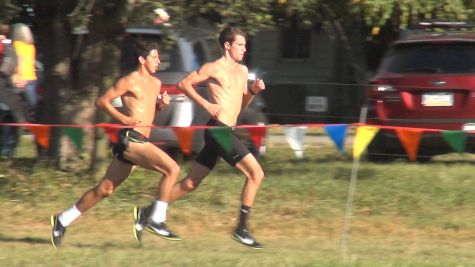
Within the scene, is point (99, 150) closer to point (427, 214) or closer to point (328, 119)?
point (328, 119)

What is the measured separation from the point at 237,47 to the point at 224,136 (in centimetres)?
75

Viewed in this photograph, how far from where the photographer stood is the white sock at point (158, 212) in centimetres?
782

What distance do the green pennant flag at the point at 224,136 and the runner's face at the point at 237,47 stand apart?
24.6 inches

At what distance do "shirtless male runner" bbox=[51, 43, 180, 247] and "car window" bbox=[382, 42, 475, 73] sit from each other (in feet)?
13.3

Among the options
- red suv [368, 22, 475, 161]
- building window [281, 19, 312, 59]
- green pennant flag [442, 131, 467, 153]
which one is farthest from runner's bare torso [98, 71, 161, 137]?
building window [281, 19, 312, 59]

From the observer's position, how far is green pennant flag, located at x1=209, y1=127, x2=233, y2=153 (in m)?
7.73

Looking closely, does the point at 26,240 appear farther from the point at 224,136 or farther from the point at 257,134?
the point at 257,134

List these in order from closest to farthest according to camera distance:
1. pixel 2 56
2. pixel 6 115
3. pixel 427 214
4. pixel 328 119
A: pixel 427 214, pixel 328 119, pixel 2 56, pixel 6 115

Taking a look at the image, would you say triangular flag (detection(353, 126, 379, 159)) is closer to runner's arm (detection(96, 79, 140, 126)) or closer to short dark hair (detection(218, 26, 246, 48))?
short dark hair (detection(218, 26, 246, 48))

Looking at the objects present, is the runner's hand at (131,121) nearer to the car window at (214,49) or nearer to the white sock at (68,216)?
the white sock at (68,216)

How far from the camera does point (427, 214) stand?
380 inches

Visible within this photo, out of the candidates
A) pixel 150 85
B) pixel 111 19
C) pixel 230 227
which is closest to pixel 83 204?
pixel 150 85

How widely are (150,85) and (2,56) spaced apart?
14.8 ft

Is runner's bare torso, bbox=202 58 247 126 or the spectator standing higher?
runner's bare torso, bbox=202 58 247 126
